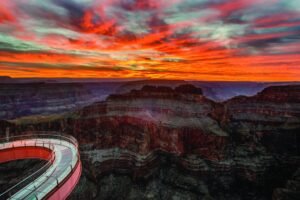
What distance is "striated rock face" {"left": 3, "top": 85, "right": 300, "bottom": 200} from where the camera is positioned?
51.8 m

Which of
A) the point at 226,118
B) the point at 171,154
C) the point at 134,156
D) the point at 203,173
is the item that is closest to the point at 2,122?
the point at 134,156

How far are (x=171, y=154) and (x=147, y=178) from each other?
8.57 m

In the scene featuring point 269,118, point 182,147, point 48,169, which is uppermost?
point 48,169

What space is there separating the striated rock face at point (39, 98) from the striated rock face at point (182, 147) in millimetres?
55708

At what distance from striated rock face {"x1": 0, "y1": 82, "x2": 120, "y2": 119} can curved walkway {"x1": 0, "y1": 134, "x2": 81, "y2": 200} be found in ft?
254

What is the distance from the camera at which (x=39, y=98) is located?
119688 millimetres

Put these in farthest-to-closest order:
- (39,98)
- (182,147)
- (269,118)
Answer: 1. (39,98)
2. (269,118)
3. (182,147)

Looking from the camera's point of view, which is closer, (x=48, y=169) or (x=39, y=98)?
(x=48, y=169)

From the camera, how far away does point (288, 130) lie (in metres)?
61.2

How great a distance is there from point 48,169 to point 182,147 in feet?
127

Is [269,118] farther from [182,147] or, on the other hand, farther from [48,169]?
[48,169]

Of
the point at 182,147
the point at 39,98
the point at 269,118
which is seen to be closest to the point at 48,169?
the point at 182,147

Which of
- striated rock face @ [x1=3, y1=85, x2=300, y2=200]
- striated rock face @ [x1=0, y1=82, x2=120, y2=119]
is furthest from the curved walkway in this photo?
striated rock face @ [x1=0, y1=82, x2=120, y2=119]

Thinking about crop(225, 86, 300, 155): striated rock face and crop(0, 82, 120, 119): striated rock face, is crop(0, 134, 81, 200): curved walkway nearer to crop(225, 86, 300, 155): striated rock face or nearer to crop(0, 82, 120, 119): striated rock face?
crop(225, 86, 300, 155): striated rock face
